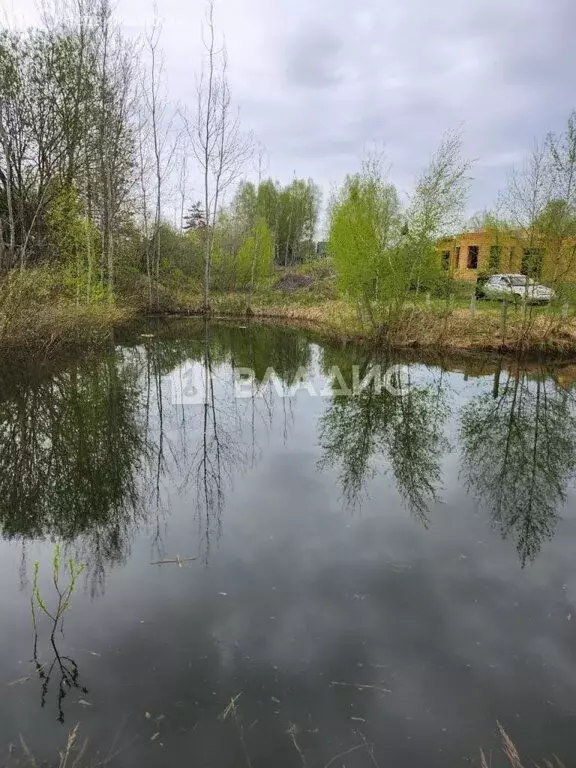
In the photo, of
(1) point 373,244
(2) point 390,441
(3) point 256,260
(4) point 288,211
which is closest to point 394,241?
(1) point 373,244

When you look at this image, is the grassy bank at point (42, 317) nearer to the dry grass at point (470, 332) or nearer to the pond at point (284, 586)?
the pond at point (284, 586)

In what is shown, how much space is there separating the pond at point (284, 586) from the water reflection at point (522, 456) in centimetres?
4

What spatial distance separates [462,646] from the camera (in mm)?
3148

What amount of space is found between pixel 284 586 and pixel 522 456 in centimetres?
445

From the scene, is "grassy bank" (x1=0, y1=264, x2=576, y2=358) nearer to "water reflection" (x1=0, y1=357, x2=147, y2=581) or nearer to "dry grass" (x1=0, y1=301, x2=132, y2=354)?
"dry grass" (x1=0, y1=301, x2=132, y2=354)

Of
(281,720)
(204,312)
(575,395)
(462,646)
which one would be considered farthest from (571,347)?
(204,312)

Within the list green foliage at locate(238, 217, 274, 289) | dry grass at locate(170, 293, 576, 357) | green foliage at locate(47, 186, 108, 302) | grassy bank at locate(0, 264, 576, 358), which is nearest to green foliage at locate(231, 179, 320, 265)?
green foliage at locate(238, 217, 274, 289)

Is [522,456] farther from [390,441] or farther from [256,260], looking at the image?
[256,260]

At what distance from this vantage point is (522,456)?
670 centimetres

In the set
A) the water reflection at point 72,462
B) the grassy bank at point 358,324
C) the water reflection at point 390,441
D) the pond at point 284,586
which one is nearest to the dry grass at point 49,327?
the grassy bank at point 358,324

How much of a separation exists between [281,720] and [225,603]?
1.01 metres

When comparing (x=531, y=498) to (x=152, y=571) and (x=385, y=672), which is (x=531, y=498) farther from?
(x=152, y=571)

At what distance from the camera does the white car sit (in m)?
14.3

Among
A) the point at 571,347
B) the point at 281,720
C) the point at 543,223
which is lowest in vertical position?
the point at 281,720
